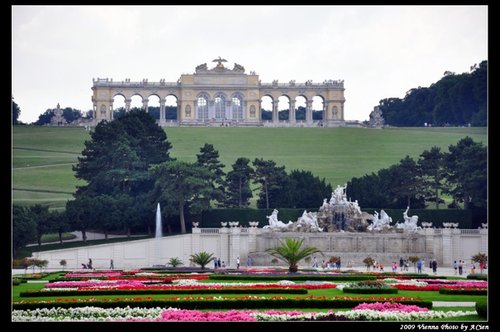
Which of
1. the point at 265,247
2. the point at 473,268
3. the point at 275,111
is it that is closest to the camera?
the point at 473,268

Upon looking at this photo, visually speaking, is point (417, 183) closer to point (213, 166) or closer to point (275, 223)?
point (275, 223)

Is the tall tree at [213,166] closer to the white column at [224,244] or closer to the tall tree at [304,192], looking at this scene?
the tall tree at [304,192]

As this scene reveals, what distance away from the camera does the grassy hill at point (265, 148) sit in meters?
73.9

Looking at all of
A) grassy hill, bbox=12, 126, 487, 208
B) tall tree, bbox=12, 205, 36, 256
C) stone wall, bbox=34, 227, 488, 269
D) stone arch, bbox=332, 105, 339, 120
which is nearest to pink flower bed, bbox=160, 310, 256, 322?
stone wall, bbox=34, 227, 488, 269

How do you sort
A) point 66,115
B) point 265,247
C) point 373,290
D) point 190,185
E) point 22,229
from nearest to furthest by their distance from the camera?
1. point 373,290
2. point 22,229
3. point 265,247
4. point 190,185
5. point 66,115

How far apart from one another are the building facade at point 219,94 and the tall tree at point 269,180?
132 feet

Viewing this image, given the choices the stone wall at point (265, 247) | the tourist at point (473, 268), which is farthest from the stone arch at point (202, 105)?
the tourist at point (473, 268)

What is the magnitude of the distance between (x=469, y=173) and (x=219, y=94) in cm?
4812

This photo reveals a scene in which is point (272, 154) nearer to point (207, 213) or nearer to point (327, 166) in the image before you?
point (327, 166)

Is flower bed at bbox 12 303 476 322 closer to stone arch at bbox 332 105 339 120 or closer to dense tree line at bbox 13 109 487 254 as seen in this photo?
dense tree line at bbox 13 109 487 254

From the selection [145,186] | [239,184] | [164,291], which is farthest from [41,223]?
[164,291]

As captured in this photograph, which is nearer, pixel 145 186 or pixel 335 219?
pixel 335 219

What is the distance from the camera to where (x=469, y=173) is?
60188 mm
